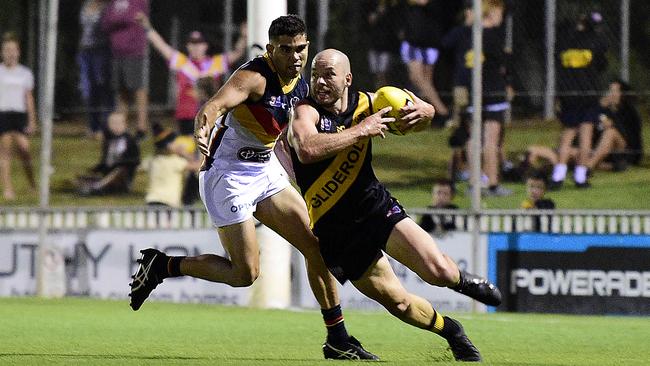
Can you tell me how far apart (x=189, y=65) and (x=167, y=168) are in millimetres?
1166

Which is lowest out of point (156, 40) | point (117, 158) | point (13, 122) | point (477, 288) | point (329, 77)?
point (117, 158)

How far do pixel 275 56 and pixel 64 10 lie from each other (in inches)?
310

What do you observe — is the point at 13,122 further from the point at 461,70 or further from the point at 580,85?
the point at 580,85

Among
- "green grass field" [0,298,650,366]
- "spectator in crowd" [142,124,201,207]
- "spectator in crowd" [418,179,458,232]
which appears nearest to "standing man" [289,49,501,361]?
"green grass field" [0,298,650,366]

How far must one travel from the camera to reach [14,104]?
1606cm

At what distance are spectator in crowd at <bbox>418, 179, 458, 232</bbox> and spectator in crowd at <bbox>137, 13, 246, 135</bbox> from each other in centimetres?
262

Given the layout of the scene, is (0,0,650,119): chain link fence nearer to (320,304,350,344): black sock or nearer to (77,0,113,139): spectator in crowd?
(77,0,113,139): spectator in crowd

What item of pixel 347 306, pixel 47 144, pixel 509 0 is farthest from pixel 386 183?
pixel 47 144

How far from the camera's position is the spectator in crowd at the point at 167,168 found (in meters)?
15.5

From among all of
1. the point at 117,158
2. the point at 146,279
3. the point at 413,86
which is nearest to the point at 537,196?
the point at 413,86

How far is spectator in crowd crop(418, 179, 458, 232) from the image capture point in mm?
14406

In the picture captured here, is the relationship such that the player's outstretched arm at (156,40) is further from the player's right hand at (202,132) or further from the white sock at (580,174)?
the player's right hand at (202,132)

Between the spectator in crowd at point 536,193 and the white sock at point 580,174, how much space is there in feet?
1.07

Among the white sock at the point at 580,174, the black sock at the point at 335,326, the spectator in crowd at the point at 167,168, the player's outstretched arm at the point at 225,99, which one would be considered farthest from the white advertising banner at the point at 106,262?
the player's outstretched arm at the point at 225,99
